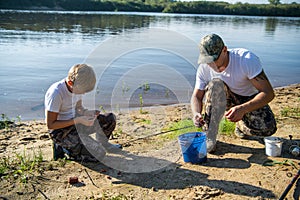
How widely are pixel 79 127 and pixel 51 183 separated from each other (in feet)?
2.38

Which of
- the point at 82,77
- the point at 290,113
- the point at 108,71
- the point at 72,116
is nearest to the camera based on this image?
the point at 82,77

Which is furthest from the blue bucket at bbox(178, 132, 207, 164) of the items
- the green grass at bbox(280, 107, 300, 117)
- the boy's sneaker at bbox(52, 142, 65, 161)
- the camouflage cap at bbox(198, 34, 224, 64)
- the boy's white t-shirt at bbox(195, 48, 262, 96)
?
the green grass at bbox(280, 107, 300, 117)

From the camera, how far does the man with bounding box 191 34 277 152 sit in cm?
363

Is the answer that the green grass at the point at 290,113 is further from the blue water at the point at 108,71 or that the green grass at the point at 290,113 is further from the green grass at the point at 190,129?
the blue water at the point at 108,71

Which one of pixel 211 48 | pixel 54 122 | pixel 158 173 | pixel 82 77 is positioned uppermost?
pixel 211 48

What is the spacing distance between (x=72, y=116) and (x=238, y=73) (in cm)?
193

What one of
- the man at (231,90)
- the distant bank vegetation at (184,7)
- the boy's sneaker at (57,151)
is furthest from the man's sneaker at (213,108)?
the distant bank vegetation at (184,7)

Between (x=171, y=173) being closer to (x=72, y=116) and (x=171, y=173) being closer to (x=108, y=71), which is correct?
(x=72, y=116)

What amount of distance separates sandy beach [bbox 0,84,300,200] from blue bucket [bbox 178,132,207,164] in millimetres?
80

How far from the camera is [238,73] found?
380 centimetres

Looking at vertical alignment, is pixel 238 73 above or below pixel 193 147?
above

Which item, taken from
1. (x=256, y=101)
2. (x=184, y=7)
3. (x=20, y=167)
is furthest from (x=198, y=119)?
(x=184, y=7)

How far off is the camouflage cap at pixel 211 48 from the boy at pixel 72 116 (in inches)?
47.6

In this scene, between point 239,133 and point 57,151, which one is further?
point 239,133
